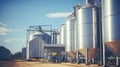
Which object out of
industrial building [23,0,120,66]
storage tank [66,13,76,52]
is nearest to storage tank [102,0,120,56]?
industrial building [23,0,120,66]

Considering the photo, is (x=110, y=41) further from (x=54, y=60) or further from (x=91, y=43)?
(x=54, y=60)

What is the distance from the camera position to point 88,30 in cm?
3909

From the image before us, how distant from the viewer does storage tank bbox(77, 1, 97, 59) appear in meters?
38.6

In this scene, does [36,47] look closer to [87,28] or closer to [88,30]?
[87,28]

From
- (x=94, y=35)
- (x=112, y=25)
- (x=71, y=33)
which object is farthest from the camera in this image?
(x=71, y=33)

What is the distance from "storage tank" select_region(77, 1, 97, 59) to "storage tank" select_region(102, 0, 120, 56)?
21.2 feet

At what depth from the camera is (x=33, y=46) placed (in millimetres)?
70750

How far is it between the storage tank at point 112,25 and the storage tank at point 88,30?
21.2 feet

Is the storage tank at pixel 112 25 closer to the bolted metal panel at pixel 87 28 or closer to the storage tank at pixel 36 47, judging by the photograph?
the bolted metal panel at pixel 87 28

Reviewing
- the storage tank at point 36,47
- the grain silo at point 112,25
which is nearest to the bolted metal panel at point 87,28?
the grain silo at point 112,25

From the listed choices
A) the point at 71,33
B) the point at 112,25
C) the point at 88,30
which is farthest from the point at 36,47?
the point at 112,25

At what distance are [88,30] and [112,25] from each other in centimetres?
935

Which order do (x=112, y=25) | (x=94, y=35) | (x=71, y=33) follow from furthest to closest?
1. (x=71, y=33)
2. (x=94, y=35)
3. (x=112, y=25)

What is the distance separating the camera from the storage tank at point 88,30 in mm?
38562
